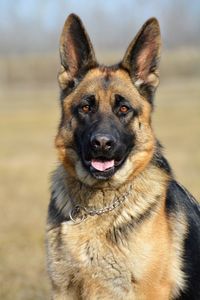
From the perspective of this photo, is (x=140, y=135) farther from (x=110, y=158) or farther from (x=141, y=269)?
(x=141, y=269)

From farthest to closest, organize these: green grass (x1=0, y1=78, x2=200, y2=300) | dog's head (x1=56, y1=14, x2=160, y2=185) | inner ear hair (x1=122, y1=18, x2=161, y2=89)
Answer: green grass (x1=0, y1=78, x2=200, y2=300) → inner ear hair (x1=122, y1=18, x2=161, y2=89) → dog's head (x1=56, y1=14, x2=160, y2=185)

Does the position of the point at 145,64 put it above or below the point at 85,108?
above

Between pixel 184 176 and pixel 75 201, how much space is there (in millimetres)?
11466

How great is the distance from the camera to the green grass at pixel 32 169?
26.0 feet

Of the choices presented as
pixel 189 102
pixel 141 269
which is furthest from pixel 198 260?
pixel 189 102

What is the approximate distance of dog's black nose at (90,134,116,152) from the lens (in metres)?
4.63

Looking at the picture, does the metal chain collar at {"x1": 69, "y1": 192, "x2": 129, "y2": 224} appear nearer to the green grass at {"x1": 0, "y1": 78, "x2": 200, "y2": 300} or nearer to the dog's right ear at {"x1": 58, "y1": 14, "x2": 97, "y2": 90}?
the dog's right ear at {"x1": 58, "y1": 14, "x2": 97, "y2": 90}

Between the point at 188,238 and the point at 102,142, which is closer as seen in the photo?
the point at 102,142

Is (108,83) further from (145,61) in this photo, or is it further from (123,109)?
(145,61)

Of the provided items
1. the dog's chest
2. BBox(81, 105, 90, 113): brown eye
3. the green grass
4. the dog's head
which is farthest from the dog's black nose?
the green grass

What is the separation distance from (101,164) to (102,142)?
26 centimetres

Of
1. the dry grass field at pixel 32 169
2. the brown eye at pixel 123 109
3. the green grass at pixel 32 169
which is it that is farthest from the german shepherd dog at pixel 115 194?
the green grass at pixel 32 169

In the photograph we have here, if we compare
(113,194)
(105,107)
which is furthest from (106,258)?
(105,107)

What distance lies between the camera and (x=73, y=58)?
17.1 feet
